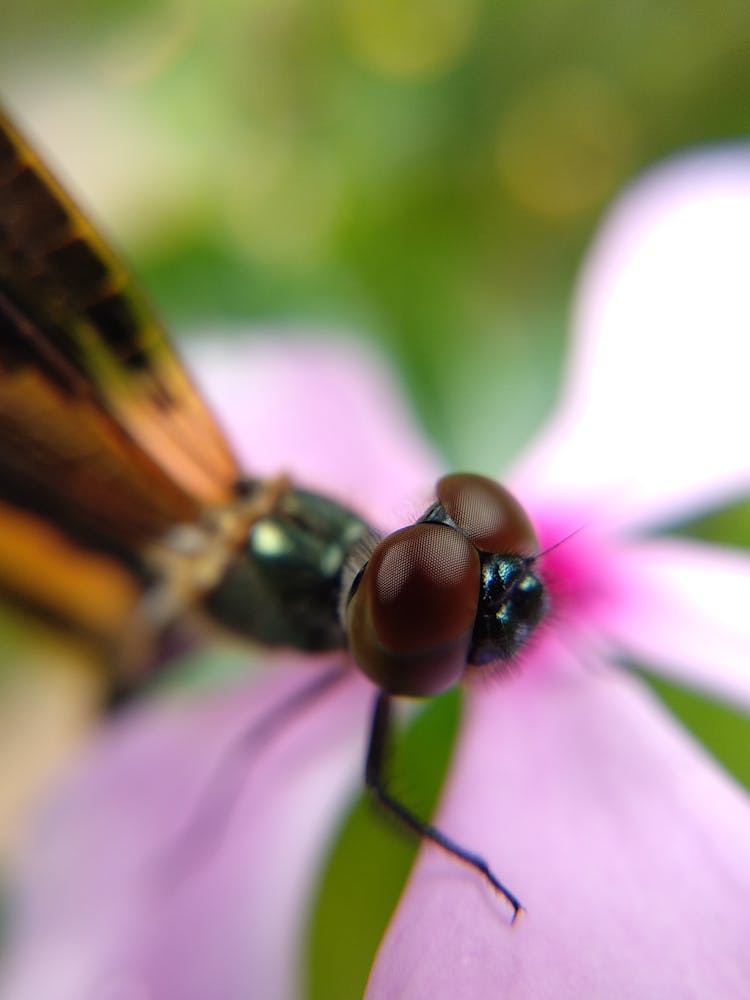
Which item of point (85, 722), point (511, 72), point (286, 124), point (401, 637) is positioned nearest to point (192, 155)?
point (286, 124)

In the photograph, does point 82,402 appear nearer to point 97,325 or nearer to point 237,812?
point 97,325

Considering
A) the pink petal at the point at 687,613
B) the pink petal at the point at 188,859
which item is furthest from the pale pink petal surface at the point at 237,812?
the pink petal at the point at 687,613

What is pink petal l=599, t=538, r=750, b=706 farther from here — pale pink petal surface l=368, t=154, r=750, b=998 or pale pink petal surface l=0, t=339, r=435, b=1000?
pale pink petal surface l=0, t=339, r=435, b=1000

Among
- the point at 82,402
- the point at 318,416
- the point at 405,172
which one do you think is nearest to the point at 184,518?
the point at 82,402

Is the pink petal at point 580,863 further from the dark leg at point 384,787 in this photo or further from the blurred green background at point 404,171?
the blurred green background at point 404,171

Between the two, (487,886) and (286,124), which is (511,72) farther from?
(487,886)

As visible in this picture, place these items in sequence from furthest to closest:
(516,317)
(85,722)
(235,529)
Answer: (516,317)
(85,722)
(235,529)
